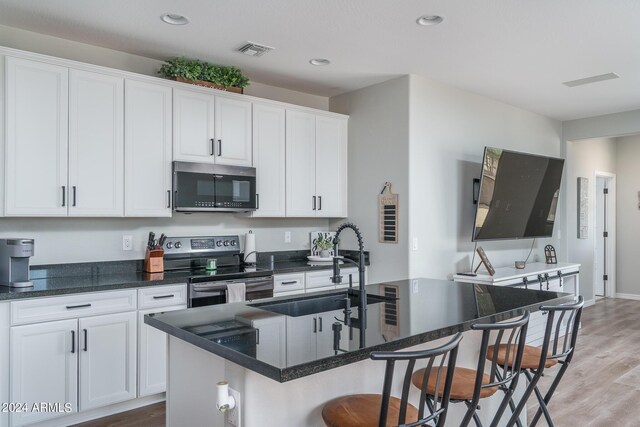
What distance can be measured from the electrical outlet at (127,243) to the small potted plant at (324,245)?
182cm

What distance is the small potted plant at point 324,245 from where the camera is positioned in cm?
470

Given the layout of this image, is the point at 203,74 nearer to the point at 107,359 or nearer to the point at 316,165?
the point at 316,165

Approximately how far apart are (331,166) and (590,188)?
467 cm

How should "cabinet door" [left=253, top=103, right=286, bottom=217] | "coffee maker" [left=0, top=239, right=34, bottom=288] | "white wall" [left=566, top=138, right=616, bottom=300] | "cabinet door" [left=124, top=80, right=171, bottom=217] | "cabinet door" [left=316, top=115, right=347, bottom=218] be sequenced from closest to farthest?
"coffee maker" [left=0, top=239, right=34, bottom=288] < "cabinet door" [left=124, top=80, right=171, bottom=217] < "cabinet door" [left=253, top=103, right=286, bottom=217] < "cabinet door" [left=316, top=115, right=347, bottom=218] < "white wall" [left=566, top=138, right=616, bottom=300]

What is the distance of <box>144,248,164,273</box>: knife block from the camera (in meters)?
3.61

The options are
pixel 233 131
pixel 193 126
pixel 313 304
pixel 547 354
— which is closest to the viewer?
pixel 547 354

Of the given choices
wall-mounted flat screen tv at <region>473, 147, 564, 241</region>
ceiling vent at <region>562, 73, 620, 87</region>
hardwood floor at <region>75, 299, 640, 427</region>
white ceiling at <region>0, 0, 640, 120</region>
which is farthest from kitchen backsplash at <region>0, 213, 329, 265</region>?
ceiling vent at <region>562, 73, 620, 87</region>

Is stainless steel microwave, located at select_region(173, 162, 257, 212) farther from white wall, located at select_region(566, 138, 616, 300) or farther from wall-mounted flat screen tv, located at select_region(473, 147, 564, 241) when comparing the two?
white wall, located at select_region(566, 138, 616, 300)

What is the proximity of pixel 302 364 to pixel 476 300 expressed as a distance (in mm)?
1330

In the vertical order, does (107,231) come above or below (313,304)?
above

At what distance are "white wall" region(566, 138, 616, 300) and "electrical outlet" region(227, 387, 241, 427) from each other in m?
6.11

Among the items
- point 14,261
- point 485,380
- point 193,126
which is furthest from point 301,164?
point 485,380

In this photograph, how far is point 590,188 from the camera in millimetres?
7102

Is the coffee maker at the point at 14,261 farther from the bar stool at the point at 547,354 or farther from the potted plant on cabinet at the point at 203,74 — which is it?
the bar stool at the point at 547,354
